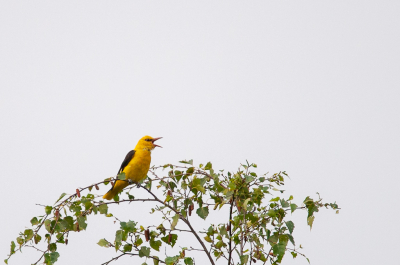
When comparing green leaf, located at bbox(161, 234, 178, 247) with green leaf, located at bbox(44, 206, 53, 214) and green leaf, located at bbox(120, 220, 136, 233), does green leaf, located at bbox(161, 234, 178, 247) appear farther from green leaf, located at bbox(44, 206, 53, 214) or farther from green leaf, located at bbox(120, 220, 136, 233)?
green leaf, located at bbox(44, 206, 53, 214)

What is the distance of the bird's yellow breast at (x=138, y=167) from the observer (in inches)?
215

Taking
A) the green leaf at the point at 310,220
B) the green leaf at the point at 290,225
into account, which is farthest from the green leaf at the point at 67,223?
the green leaf at the point at 310,220

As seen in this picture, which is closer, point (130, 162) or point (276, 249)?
point (276, 249)

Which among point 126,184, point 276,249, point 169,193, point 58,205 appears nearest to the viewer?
point 276,249

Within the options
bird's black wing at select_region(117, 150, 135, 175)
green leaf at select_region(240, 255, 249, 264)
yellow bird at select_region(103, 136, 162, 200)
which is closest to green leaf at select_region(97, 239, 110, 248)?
green leaf at select_region(240, 255, 249, 264)

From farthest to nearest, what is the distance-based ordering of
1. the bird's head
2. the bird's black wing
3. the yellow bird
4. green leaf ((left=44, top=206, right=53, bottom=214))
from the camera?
the bird's head < the bird's black wing < the yellow bird < green leaf ((left=44, top=206, right=53, bottom=214))

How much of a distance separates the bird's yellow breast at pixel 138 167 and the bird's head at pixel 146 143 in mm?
231

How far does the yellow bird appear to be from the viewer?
5.47m

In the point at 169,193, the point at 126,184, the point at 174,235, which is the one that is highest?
the point at 126,184

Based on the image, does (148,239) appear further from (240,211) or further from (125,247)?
(240,211)

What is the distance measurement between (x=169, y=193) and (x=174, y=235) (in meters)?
0.31

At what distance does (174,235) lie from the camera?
300cm

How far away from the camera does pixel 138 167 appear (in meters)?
5.47

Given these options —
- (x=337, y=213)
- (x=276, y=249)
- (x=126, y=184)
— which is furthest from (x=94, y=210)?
(x=126, y=184)
